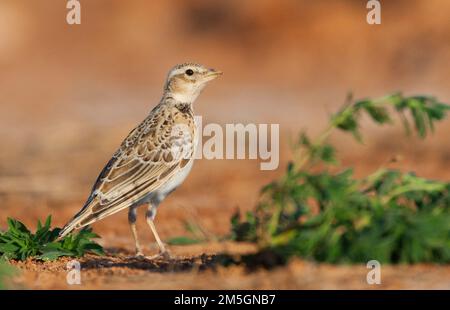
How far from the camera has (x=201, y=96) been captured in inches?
923

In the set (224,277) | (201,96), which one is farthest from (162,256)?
(201,96)

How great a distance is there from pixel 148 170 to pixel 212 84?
1607 centimetres

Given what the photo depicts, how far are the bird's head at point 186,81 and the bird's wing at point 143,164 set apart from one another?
0.37 m

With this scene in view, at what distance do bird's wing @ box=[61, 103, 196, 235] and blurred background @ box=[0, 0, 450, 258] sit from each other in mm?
3729

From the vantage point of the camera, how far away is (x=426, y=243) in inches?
271

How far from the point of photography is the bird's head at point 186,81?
10.3m

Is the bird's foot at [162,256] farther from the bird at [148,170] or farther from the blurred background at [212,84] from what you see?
the blurred background at [212,84]

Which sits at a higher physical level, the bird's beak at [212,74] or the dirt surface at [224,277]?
the bird's beak at [212,74]

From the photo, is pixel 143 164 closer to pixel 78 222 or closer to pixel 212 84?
pixel 78 222

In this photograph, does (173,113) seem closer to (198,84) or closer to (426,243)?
(198,84)

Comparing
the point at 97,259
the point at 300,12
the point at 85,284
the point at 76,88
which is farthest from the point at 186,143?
the point at 300,12

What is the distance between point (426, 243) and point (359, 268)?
525 millimetres

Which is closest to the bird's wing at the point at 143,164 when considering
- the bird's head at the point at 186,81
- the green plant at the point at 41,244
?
the green plant at the point at 41,244

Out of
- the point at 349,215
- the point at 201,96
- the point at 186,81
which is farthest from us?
the point at 201,96
